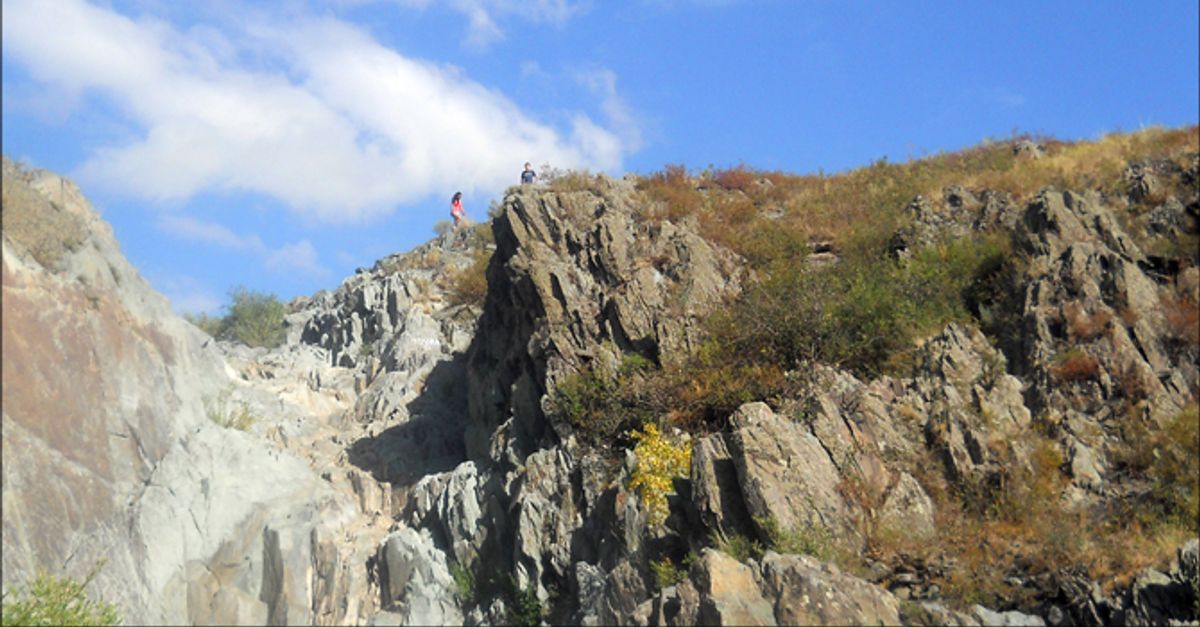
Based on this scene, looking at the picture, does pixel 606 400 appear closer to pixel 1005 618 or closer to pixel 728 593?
pixel 728 593

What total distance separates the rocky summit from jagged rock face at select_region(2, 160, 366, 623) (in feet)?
0.17

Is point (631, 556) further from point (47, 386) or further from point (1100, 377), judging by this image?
Answer: point (47, 386)

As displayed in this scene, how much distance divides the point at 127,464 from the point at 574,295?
8.41 m

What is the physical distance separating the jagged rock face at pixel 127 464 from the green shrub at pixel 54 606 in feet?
1.20

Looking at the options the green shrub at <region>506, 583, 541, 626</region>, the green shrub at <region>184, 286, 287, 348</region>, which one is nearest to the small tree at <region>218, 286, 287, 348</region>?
the green shrub at <region>184, 286, 287, 348</region>

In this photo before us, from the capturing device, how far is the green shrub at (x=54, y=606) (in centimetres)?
1443

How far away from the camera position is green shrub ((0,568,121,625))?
1443 cm

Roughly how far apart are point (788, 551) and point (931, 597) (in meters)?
1.72

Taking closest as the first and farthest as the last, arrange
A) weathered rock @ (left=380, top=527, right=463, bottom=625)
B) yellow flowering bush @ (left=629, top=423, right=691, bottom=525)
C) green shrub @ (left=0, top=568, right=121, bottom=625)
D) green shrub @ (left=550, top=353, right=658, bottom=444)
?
1. green shrub @ (left=0, top=568, right=121, bottom=625)
2. yellow flowering bush @ (left=629, top=423, right=691, bottom=525)
3. green shrub @ (left=550, top=353, right=658, bottom=444)
4. weathered rock @ (left=380, top=527, right=463, bottom=625)

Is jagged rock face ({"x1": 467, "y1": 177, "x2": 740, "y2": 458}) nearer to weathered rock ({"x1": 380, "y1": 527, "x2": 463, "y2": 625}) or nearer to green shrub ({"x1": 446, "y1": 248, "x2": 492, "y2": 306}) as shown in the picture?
weathered rock ({"x1": 380, "y1": 527, "x2": 463, "y2": 625})

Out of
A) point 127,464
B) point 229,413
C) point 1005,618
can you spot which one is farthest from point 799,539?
point 229,413

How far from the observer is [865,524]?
43.1 feet

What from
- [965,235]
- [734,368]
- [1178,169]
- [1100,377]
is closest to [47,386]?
[734,368]

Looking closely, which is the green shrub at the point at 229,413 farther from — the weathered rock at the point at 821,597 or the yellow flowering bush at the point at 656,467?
the weathered rock at the point at 821,597
